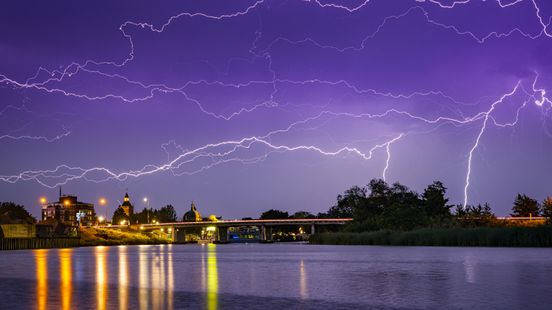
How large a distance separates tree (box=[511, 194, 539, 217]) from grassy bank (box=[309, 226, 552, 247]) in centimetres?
9928

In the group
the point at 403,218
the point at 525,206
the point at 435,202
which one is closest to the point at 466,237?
the point at 403,218

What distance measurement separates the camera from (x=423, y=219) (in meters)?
98.4

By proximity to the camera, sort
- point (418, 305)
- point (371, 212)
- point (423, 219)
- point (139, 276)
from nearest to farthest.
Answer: point (418, 305) → point (139, 276) → point (423, 219) → point (371, 212)

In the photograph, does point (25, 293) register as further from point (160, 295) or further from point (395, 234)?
point (395, 234)

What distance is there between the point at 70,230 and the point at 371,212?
3441 inches

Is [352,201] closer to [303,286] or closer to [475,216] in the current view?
[475,216]

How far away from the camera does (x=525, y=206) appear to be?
178m

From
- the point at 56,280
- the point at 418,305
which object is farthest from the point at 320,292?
the point at 56,280

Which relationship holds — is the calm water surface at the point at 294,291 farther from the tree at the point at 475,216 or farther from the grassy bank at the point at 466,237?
the tree at the point at 475,216

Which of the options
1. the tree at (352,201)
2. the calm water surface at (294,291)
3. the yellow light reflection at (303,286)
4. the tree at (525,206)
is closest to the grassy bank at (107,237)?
the tree at (352,201)

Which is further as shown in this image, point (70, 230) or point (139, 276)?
point (70, 230)

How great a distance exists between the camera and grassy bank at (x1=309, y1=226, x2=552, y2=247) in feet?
205

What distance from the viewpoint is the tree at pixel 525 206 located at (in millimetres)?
175500

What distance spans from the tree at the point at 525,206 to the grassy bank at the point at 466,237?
9928cm
